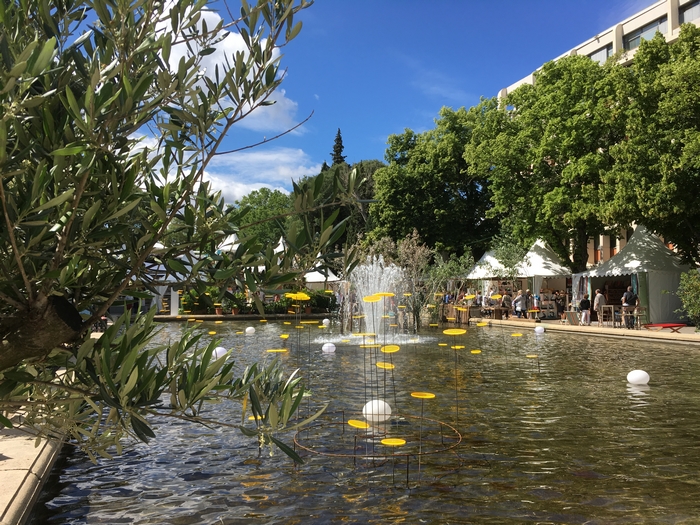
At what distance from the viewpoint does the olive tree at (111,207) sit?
2.00 meters

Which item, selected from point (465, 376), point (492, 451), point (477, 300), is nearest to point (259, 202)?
point (477, 300)

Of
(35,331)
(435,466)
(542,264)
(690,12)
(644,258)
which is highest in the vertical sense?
(690,12)

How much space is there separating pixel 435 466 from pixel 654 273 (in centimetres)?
2202

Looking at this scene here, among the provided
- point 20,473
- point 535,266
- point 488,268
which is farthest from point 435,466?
point 488,268

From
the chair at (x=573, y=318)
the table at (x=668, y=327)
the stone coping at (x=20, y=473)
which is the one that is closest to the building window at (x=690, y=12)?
the chair at (x=573, y=318)

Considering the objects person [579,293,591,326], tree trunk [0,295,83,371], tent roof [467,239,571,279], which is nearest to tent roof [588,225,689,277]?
person [579,293,591,326]

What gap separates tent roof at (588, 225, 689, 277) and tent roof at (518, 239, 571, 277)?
14.7 feet

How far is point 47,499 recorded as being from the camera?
20.0ft

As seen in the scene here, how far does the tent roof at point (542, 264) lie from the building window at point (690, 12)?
68.9ft

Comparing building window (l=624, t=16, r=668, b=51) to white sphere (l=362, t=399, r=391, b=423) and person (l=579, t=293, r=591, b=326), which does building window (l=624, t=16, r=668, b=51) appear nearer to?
person (l=579, t=293, r=591, b=326)

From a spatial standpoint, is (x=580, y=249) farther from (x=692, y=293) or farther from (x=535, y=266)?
(x=692, y=293)

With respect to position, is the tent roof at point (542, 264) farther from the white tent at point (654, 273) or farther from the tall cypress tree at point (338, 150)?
the tall cypress tree at point (338, 150)

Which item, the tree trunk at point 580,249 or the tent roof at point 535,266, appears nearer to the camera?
the tree trunk at point 580,249

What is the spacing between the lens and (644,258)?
84.0 feet
